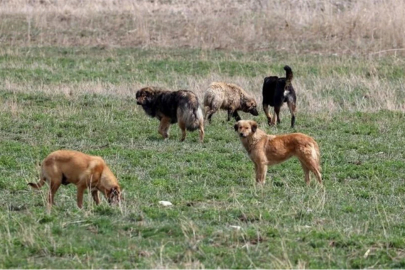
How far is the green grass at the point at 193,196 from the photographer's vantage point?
8250 millimetres

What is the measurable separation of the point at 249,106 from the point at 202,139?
2.83m

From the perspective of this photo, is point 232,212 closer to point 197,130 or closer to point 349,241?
point 349,241

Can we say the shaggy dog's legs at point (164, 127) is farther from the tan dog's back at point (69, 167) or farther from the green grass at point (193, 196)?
the tan dog's back at point (69, 167)

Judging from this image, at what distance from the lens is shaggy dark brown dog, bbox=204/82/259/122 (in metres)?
17.7

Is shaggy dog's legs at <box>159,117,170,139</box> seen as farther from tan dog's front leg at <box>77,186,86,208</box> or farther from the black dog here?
tan dog's front leg at <box>77,186,86,208</box>

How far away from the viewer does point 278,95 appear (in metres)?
17.3

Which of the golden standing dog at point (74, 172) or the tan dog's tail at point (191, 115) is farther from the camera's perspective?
the tan dog's tail at point (191, 115)

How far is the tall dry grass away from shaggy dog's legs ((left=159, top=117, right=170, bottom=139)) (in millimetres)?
12663

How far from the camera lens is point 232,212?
9805mm

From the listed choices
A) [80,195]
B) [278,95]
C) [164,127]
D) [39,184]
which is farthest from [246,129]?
[278,95]

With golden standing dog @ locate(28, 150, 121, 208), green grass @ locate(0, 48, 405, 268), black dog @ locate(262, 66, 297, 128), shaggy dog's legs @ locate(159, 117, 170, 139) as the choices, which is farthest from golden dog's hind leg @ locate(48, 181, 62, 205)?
black dog @ locate(262, 66, 297, 128)

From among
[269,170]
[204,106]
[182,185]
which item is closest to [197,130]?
[204,106]

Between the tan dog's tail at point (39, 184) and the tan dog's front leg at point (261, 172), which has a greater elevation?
the tan dog's tail at point (39, 184)

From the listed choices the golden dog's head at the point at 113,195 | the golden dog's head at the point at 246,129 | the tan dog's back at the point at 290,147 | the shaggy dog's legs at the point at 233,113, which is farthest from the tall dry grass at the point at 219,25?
the golden dog's head at the point at 113,195
